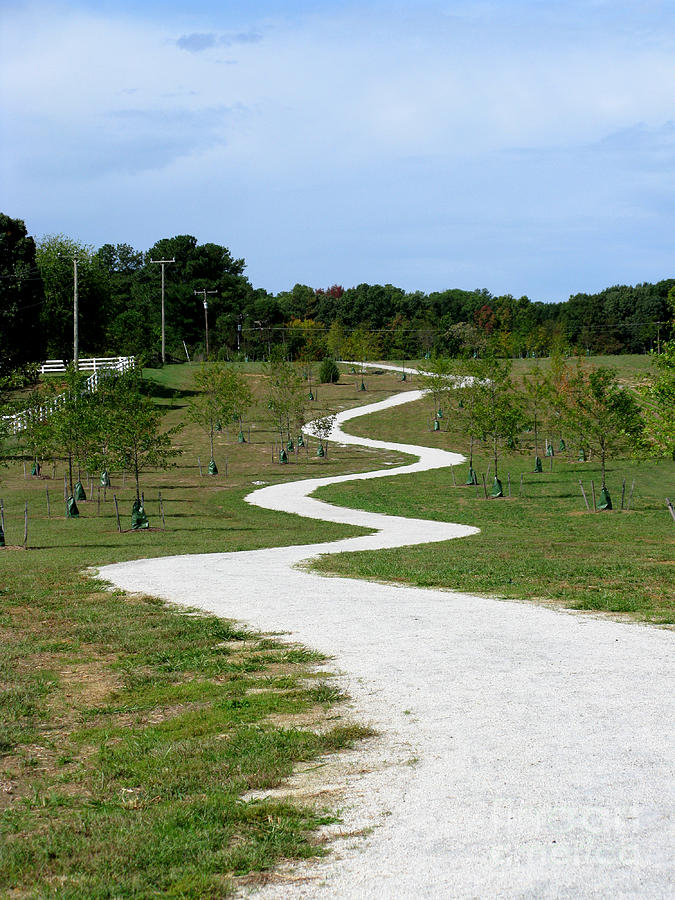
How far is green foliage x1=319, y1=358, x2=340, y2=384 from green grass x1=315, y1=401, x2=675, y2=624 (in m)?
36.1

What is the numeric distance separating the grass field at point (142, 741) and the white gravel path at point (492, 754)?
44 centimetres

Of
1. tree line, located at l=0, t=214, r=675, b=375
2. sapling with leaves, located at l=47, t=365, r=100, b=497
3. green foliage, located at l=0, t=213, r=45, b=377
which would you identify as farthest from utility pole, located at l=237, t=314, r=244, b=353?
sapling with leaves, located at l=47, t=365, r=100, b=497

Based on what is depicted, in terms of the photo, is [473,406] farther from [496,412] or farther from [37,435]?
[37,435]

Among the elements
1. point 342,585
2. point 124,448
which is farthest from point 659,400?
point 124,448

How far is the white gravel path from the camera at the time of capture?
4.66 m

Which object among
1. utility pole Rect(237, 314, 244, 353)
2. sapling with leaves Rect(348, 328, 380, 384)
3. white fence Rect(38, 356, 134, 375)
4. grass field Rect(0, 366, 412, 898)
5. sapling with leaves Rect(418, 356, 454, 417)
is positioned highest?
utility pole Rect(237, 314, 244, 353)

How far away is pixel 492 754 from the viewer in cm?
643

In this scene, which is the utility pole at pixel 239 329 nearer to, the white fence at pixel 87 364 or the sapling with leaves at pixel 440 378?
the white fence at pixel 87 364

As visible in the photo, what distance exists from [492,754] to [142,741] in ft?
9.30

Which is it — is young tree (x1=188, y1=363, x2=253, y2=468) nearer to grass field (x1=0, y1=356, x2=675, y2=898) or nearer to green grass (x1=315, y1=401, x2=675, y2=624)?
green grass (x1=315, y1=401, x2=675, y2=624)

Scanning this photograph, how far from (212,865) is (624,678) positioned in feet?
16.1

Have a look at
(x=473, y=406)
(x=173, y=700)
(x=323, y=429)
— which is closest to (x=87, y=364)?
(x=323, y=429)

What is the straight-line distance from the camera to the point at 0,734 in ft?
24.8

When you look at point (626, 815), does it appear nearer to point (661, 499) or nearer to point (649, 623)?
point (649, 623)
